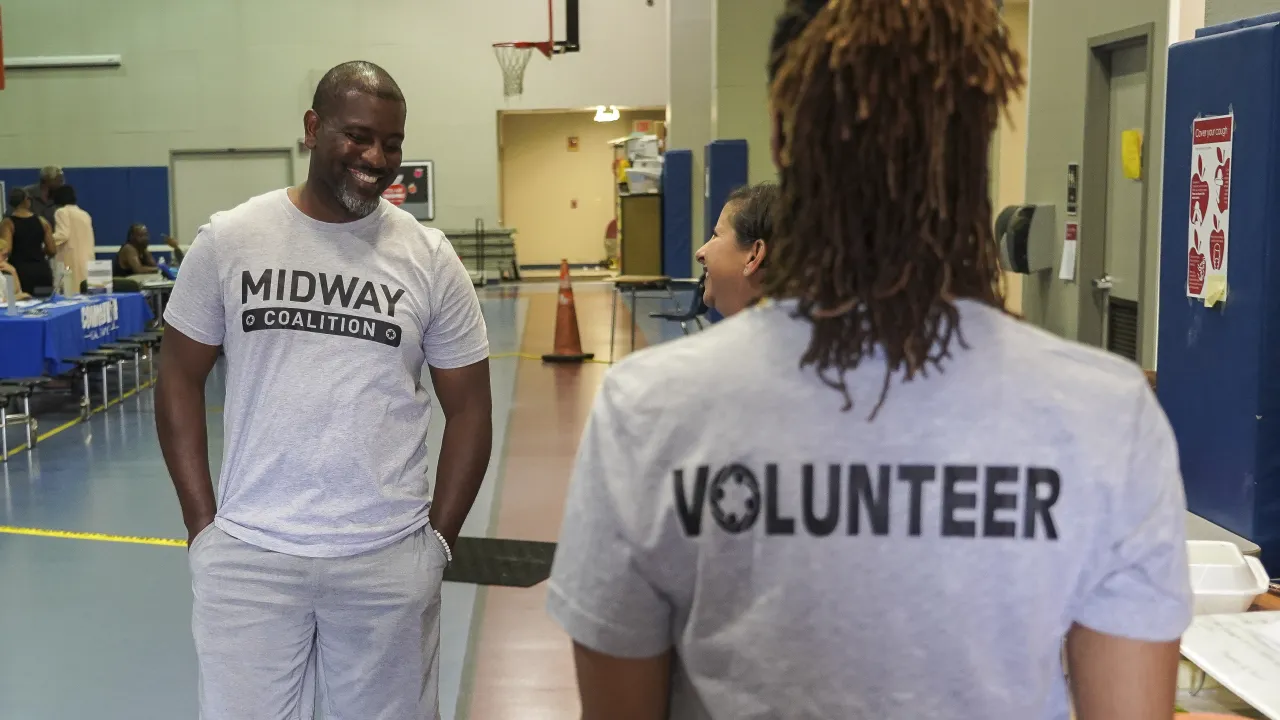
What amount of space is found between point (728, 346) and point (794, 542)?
0.58 feet

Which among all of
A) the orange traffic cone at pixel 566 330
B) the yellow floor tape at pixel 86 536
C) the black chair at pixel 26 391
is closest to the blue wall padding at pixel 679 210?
the orange traffic cone at pixel 566 330

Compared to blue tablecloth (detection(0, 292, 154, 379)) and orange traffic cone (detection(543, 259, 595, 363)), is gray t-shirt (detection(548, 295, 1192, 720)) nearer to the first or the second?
blue tablecloth (detection(0, 292, 154, 379))

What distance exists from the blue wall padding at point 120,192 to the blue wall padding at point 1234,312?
21.1 meters

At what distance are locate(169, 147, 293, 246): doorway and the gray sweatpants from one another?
2141 cm

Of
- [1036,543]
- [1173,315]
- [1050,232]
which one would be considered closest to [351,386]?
[1036,543]

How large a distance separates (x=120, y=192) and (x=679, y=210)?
1063cm

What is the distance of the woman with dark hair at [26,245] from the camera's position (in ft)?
32.6

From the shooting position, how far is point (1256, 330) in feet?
10.8

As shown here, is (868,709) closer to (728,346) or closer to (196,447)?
(728,346)

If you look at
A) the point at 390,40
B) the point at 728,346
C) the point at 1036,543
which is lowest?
the point at 1036,543

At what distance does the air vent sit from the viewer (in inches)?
247

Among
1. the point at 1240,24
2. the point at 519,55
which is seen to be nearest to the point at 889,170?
the point at 1240,24

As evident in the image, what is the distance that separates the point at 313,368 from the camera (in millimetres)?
2189

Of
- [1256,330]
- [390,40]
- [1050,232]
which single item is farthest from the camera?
[390,40]
